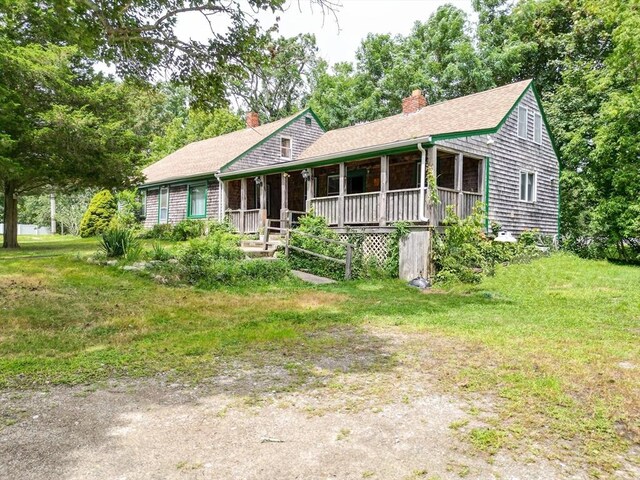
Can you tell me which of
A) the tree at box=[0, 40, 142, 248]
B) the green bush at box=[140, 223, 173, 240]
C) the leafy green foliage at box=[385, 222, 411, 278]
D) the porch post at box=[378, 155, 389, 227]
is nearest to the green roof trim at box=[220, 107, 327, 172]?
the tree at box=[0, 40, 142, 248]

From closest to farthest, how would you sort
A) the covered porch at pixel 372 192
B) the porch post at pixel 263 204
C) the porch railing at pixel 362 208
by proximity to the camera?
the covered porch at pixel 372 192 < the porch railing at pixel 362 208 < the porch post at pixel 263 204

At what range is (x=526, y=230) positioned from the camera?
16297mm

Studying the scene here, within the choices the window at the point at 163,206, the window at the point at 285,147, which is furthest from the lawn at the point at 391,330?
the window at the point at 285,147

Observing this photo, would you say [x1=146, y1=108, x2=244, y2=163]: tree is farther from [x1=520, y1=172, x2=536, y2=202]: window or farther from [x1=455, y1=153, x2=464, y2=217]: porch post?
[x1=455, y1=153, x2=464, y2=217]: porch post

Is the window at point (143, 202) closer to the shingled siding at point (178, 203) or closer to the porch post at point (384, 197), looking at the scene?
the shingled siding at point (178, 203)

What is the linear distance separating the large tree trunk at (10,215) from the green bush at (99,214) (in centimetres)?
709

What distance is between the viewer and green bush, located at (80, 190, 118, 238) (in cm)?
2588

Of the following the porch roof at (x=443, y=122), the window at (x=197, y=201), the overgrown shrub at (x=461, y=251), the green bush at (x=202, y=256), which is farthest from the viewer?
the window at (x=197, y=201)

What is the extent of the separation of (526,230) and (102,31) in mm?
14546

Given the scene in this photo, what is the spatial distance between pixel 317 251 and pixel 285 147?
10775mm

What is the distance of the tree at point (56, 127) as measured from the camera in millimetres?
15070

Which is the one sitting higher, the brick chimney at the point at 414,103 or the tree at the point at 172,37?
the brick chimney at the point at 414,103

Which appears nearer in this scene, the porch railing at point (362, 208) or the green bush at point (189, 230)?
the porch railing at point (362, 208)

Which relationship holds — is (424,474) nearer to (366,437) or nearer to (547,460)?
(366,437)
